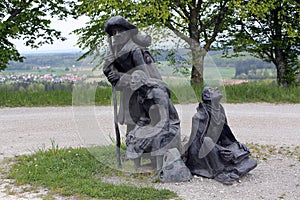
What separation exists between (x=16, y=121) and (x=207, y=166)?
6.50 m

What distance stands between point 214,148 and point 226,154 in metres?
0.17

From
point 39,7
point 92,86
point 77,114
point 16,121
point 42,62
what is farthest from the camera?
point 39,7

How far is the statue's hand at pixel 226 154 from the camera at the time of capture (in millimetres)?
6328

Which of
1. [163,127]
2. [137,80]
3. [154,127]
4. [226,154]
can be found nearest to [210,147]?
[226,154]

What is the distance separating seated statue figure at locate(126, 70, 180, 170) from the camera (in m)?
6.41

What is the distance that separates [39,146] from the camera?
9062 millimetres

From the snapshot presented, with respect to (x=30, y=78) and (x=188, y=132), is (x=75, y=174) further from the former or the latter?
(x=30, y=78)

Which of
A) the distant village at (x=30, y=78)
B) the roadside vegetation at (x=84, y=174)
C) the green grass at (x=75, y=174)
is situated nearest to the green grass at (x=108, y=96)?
the distant village at (x=30, y=78)

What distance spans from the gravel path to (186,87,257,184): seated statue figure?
21 cm

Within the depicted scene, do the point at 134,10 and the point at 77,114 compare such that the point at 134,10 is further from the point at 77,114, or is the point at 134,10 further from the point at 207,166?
the point at 207,166

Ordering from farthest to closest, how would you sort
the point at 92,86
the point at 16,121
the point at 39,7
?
the point at 39,7 < the point at 16,121 < the point at 92,86

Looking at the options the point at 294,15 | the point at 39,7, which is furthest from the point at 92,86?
the point at 294,15

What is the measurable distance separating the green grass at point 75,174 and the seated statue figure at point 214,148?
2.82 feet

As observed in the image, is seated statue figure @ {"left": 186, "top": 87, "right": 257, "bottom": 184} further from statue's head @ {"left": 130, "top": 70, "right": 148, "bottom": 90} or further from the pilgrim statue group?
statue's head @ {"left": 130, "top": 70, "right": 148, "bottom": 90}
